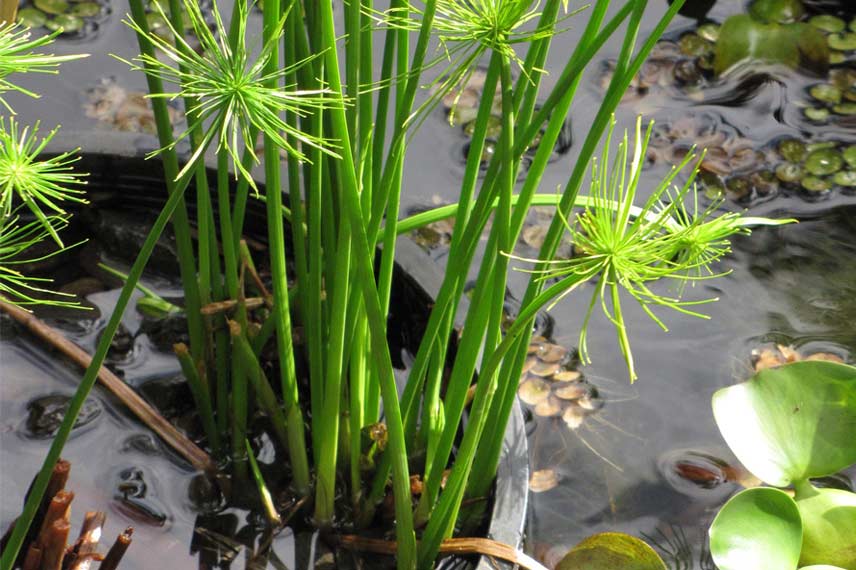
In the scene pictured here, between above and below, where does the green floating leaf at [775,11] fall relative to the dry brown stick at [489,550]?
above

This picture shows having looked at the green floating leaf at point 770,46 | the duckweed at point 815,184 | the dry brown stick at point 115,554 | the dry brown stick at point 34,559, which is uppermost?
the green floating leaf at point 770,46

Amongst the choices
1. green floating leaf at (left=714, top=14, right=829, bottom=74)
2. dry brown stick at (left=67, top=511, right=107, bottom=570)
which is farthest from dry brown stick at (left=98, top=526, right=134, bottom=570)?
green floating leaf at (left=714, top=14, right=829, bottom=74)

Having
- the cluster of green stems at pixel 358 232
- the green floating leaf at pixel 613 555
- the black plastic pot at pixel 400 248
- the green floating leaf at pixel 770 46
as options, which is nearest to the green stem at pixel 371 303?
the cluster of green stems at pixel 358 232

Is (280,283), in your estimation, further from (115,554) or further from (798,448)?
(798,448)

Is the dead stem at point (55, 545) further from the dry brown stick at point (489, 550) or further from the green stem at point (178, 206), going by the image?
the dry brown stick at point (489, 550)

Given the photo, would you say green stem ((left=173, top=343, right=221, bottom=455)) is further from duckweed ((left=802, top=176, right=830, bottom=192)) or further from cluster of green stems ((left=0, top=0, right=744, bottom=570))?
duckweed ((left=802, top=176, right=830, bottom=192))

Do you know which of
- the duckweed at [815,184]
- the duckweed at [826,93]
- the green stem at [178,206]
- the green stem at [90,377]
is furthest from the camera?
the duckweed at [826,93]
